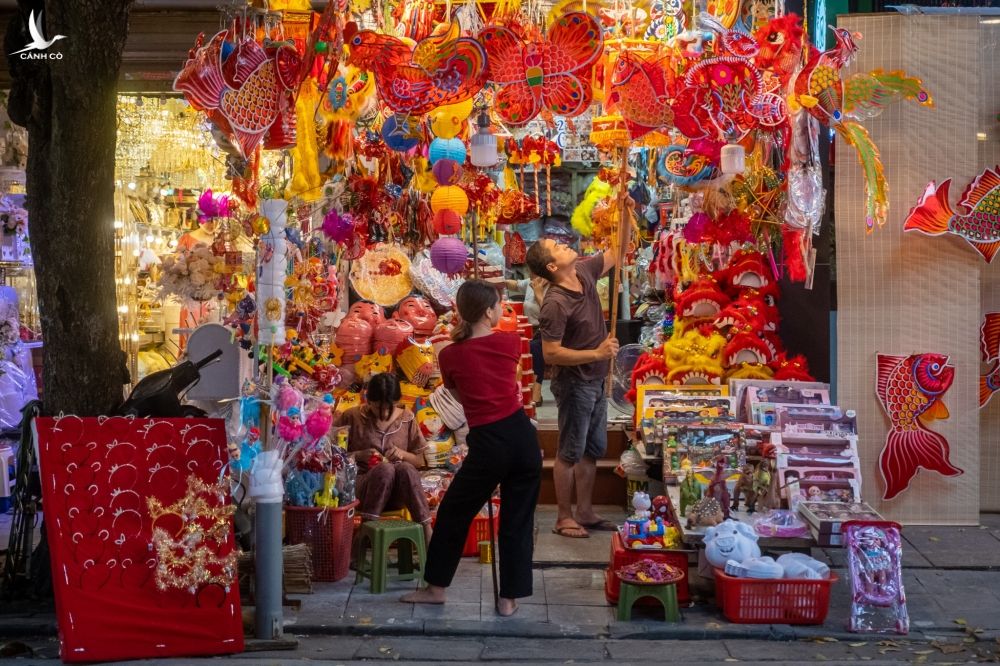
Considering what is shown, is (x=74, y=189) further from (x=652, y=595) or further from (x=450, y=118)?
(x=652, y=595)

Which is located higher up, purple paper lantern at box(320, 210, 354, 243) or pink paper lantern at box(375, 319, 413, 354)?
purple paper lantern at box(320, 210, 354, 243)

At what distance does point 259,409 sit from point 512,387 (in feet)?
3.87

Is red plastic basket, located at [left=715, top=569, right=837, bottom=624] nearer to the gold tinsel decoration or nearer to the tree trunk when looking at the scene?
the gold tinsel decoration

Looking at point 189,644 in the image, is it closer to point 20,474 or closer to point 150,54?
point 20,474

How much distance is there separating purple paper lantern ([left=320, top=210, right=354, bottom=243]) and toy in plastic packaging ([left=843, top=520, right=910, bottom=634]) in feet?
11.9

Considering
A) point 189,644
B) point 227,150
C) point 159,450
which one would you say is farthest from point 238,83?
point 189,644

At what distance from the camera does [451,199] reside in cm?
752

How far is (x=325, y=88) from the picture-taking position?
19.5ft

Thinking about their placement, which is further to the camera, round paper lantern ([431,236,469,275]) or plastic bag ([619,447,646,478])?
round paper lantern ([431,236,469,275])

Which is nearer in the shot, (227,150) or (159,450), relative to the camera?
(159,450)

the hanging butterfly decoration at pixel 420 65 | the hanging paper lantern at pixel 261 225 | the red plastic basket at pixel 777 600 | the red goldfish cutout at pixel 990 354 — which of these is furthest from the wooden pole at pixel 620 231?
the red goldfish cutout at pixel 990 354

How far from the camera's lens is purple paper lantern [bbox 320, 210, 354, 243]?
709cm

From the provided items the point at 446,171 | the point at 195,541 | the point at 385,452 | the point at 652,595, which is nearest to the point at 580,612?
the point at 652,595

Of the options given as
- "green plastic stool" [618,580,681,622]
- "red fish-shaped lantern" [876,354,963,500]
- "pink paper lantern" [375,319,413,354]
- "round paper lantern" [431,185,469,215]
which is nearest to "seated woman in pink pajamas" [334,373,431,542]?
"pink paper lantern" [375,319,413,354]
